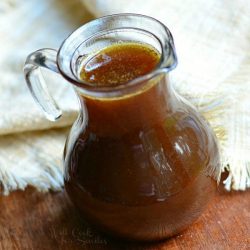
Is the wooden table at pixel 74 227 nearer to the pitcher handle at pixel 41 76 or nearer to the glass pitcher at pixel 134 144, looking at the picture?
the glass pitcher at pixel 134 144

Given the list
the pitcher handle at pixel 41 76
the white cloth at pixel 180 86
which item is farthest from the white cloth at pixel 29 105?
the pitcher handle at pixel 41 76

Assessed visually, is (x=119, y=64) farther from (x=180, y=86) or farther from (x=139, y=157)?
(x=180, y=86)

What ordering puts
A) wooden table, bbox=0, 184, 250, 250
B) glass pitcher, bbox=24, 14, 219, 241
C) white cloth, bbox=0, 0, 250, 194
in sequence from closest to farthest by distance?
glass pitcher, bbox=24, 14, 219, 241 < wooden table, bbox=0, 184, 250, 250 < white cloth, bbox=0, 0, 250, 194

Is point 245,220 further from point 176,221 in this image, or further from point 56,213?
point 56,213

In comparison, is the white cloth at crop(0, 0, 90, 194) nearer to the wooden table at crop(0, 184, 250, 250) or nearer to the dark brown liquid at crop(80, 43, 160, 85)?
the wooden table at crop(0, 184, 250, 250)

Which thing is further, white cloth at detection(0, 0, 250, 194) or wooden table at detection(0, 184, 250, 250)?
white cloth at detection(0, 0, 250, 194)

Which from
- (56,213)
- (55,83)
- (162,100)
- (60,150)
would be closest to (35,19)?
(55,83)

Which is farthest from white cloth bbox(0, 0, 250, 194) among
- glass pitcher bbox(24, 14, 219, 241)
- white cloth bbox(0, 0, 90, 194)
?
glass pitcher bbox(24, 14, 219, 241)

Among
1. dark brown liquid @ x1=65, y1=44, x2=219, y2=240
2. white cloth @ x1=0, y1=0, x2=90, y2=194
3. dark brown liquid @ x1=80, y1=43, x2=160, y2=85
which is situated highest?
dark brown liquid @ x1=80, y1=43, x2=160, y2=85
